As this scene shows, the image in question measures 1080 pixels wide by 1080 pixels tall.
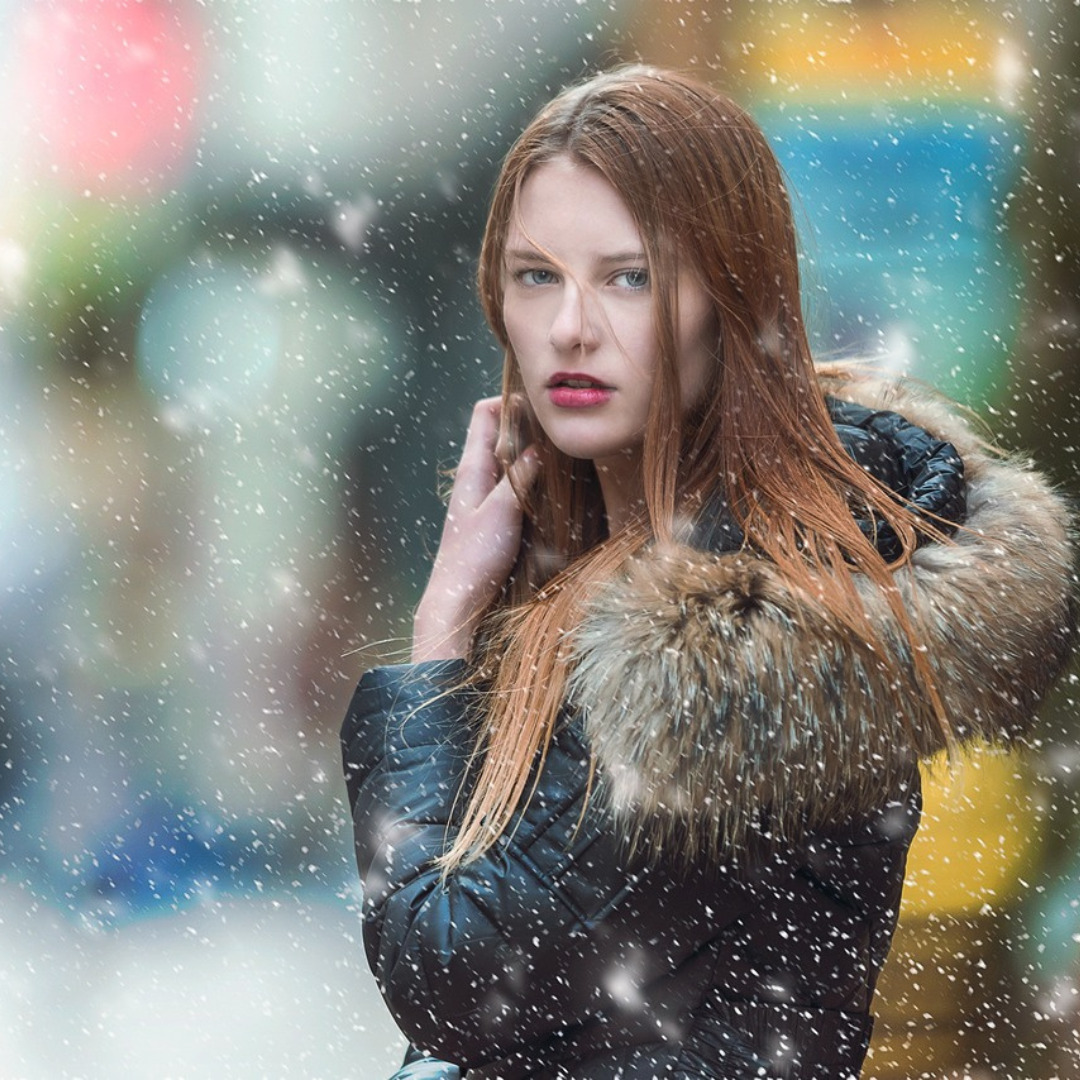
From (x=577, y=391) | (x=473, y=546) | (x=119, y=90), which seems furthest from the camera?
(x=119, y=90)

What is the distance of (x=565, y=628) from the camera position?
678mm

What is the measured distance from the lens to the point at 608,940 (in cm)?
60

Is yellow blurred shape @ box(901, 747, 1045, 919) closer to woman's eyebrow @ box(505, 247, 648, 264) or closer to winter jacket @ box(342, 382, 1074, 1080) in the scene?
winter jacket @ box(342, 382, 1074, 1080)

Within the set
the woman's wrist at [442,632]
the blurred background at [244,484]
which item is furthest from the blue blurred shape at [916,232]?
the woman's wrist at [442,632]

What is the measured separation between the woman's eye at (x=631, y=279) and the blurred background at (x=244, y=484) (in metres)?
0.73

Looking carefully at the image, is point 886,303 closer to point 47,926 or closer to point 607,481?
point 607,481

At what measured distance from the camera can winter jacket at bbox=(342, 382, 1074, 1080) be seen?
1.87 ft

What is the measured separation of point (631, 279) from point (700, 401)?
0.08m

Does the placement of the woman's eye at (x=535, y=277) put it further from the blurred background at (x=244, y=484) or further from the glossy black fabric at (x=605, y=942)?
the blurred background at (x=244, y=484)

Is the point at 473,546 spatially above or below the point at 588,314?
below

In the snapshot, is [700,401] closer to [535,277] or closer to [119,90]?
[535,277]

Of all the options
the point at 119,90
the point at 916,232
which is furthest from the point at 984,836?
the point at 119,90

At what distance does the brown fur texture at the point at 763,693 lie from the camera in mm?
568

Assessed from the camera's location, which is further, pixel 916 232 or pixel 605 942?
pixel 916 232
